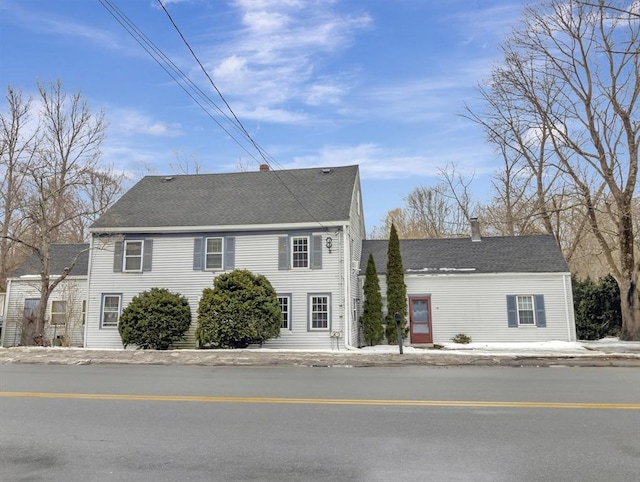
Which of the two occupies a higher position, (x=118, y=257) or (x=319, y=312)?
(x=118, y=257)

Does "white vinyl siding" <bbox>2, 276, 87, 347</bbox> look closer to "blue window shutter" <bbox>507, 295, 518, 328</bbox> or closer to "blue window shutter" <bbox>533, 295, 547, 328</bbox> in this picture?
"blue window shutter" <bbox>507, 295, 518, 328</bbox>

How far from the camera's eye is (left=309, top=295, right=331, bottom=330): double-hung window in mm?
19281

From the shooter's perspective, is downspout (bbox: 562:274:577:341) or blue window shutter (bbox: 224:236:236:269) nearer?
downspout (bbox: 562:274:577:341)

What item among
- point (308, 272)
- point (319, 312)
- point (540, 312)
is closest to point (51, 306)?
point (308, 272)

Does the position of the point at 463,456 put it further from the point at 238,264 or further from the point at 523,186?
the point at 523,186

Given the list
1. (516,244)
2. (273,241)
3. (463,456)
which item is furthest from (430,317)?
(463,456)

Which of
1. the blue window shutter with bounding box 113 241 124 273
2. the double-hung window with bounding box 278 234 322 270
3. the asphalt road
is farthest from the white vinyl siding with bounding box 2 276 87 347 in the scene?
the asphalt road

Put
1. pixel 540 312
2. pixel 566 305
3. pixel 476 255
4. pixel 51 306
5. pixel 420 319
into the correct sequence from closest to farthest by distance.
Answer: pixel 566 305 → pixel 540 312 → pixel 420 319 → pixel 476 255 → pixel 51 306

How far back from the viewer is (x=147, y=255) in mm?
20516

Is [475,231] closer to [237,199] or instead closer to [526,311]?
[526,311]

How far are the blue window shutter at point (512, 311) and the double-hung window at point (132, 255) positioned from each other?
51.8 feet

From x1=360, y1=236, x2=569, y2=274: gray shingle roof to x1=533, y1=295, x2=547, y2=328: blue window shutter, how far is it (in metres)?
1.14

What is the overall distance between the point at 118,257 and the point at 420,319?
1333 cm

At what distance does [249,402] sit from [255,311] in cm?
984
